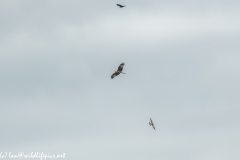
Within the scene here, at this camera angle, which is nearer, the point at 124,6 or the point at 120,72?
the point at 120,72

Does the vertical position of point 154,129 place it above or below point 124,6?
below

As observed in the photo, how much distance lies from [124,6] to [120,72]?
17.5 m

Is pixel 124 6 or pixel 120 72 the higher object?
pixel 124 6

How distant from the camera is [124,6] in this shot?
618ft

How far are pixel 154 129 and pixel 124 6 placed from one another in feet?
82.5

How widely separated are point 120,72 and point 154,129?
17261 mm

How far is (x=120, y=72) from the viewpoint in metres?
177

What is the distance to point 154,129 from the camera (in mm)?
188250
